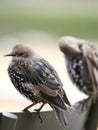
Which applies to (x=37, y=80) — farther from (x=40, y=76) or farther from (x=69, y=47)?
(x=69, y=47)

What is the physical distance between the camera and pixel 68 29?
98 cm

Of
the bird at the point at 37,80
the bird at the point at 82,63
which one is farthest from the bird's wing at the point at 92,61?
the bird at the point at 37,80

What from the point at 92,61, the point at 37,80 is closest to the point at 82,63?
the point at 92,61

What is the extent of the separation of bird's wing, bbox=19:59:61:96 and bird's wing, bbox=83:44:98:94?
→ 114 mm

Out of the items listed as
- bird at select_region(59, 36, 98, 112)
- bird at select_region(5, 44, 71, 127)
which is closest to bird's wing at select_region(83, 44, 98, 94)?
bird at select_region(59, 36, 98, 112)

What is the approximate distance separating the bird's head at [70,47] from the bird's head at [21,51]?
0.11m

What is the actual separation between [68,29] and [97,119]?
0.30 metres

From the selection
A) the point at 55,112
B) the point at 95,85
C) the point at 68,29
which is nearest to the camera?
the point at 95,85

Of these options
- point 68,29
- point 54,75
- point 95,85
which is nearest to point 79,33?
point 68,29

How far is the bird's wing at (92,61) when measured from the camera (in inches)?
26.6

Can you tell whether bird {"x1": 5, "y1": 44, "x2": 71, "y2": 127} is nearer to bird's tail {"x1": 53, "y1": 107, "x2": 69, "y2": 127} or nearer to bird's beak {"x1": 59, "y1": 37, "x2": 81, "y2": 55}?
Result: bird's tail {"x1": 53, "y1": 107, "x2": 69, "y2": 127}

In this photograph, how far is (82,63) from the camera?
688 millimetres

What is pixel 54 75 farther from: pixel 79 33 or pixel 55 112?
pixel 79 33

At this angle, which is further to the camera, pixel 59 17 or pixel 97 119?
pixel 59 17
